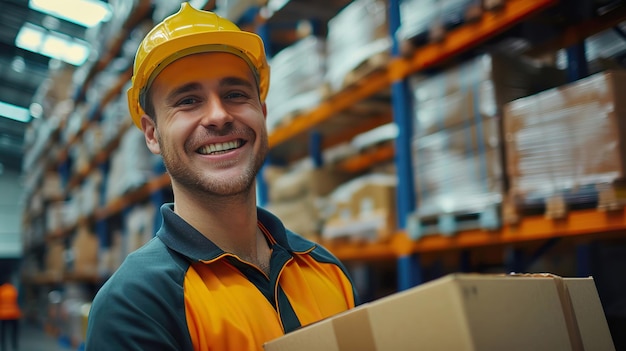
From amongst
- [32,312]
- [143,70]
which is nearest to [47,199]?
[32,312]

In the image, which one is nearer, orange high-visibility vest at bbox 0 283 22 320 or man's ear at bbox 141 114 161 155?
man's ear at bbox 141 114 161 155

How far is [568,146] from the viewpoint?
2.51 metres

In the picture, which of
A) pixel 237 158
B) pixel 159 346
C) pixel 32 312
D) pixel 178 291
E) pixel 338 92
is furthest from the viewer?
pixel 32 312

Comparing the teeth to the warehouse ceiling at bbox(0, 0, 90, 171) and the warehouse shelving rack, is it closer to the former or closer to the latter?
the warehouse shelving rack

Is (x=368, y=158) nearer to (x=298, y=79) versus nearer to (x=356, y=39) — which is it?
(x=298, y=79)

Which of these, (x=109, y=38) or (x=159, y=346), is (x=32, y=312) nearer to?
(x=109, y=38)

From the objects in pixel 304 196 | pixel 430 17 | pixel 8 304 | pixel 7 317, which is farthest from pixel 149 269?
pixel 8 304

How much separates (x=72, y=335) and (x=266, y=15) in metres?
7.36

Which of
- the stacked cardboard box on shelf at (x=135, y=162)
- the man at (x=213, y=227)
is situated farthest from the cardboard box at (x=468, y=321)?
the stacked cardboard box on shelf at (x=135, y=162)

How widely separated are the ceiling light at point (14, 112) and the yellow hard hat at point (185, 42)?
2045 cm

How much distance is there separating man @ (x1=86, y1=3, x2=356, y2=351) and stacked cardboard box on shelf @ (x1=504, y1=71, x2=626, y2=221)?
1154 mm

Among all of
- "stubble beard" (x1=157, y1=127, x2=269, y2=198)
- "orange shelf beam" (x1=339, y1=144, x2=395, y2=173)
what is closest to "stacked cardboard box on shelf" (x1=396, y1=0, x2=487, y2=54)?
"orange shelf beam" (x1=339, y1=144, x2=395, y2=173)

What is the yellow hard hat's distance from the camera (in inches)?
68.1

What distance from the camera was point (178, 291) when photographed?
56.1 inches
